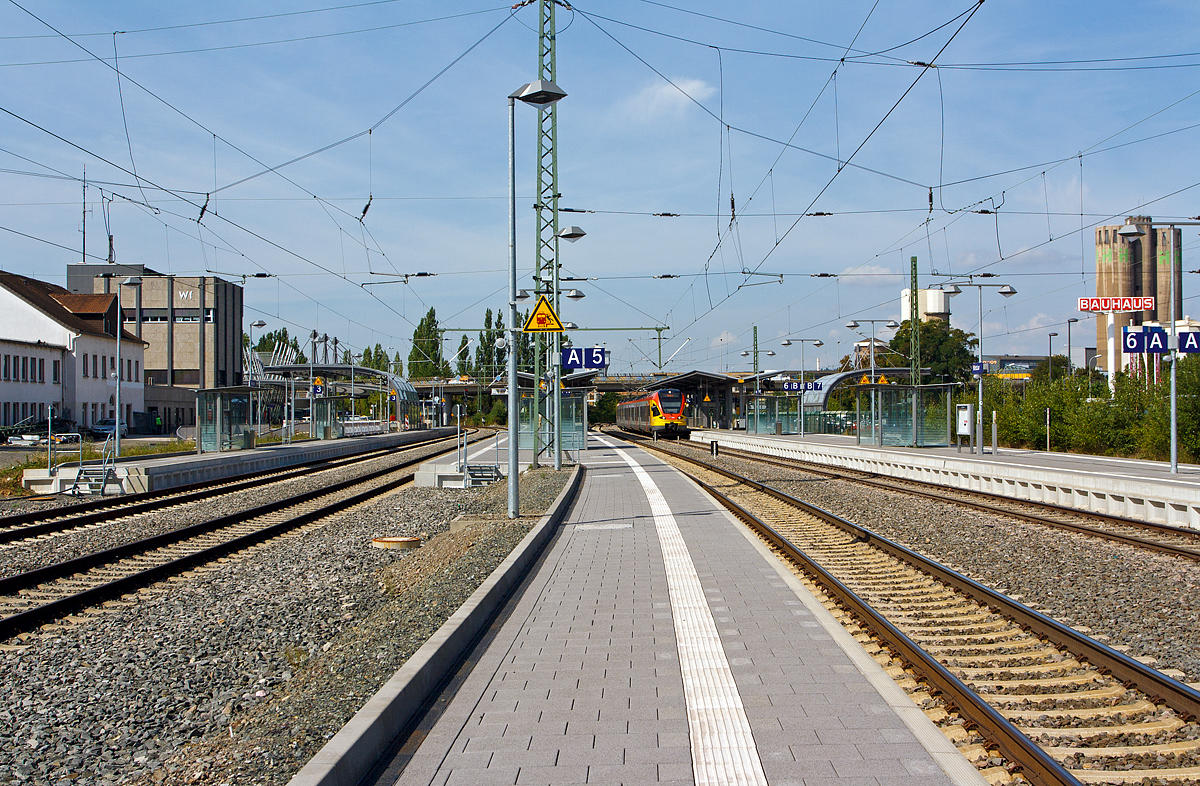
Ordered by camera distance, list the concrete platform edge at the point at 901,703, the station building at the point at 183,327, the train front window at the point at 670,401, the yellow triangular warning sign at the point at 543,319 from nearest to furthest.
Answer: the concrete platform edge at the point at 901,703, the yellow triangular warning sign at the point at 543,319, the train front window at the point at 670,401, the station building at the point at 183,327

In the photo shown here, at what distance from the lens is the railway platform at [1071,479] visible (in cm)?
1509

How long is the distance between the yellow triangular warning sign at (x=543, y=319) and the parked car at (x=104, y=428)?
1694 inches

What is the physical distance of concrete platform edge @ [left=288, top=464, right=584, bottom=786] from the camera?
4.01 meters

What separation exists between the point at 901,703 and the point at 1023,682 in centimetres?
138

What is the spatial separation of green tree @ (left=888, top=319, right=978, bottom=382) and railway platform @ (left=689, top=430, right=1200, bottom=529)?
142ft

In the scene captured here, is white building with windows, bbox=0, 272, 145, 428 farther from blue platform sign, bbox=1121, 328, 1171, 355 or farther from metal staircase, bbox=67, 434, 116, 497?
blue platform sign, bbox=1121, 328, 1171, 355

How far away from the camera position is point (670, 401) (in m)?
56.0

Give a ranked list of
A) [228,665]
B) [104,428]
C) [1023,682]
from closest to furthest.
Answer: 1. [1023,682]
2. [228,665]
3. [104,428]

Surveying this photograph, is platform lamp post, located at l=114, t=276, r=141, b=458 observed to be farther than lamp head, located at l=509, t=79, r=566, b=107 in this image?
Yes

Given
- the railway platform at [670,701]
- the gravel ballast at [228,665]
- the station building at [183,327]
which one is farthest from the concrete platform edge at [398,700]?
the station building at [183,327]

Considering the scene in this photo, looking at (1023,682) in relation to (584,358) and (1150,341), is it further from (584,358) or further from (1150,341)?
(584,358)

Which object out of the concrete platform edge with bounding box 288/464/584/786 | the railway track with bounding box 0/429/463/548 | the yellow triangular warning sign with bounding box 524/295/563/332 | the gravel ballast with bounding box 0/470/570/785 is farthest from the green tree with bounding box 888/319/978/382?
the concrete platform edge with bounding box 288/464/584/786

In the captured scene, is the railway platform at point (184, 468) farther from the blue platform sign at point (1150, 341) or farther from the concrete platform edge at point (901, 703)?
the blue platform sign at point (1150, 341)

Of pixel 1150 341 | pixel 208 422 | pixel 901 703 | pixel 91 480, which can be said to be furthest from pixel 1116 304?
pixel 208 422
